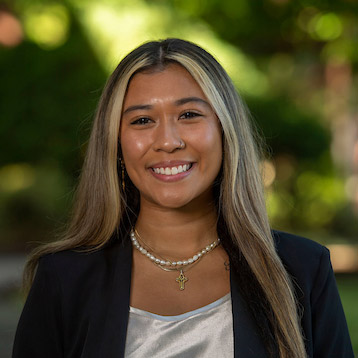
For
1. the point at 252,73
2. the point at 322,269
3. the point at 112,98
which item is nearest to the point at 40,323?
the point at 112,98

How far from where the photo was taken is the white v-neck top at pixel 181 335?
222 cm

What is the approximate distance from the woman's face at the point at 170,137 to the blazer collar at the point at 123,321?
0.33 m

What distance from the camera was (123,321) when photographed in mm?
2230

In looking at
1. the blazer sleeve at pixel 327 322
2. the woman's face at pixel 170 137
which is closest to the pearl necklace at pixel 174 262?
the woman's face at pixel 170 137

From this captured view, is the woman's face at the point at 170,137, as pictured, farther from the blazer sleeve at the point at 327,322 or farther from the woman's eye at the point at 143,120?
the blazer sleeve at the point at 327,322

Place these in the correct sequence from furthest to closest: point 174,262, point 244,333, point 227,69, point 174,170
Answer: point 227,69 → point 174,262 → point 174,170 → point 244,333

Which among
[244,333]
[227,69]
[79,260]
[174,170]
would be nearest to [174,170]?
[174,170]

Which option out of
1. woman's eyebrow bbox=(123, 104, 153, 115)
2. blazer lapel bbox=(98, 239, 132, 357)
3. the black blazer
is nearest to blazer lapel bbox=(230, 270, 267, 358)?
the black blazer

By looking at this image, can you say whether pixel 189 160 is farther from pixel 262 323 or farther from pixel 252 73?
pixel 252 73

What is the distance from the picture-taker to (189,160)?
7.63 ft

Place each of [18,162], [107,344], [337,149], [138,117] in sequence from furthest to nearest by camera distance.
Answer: [337,149] → [18,162] → [138,117] → [107,344]

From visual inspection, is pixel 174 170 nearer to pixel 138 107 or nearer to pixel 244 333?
pixel 138 107

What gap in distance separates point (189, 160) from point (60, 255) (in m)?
0.59

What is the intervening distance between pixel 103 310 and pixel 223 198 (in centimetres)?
63
